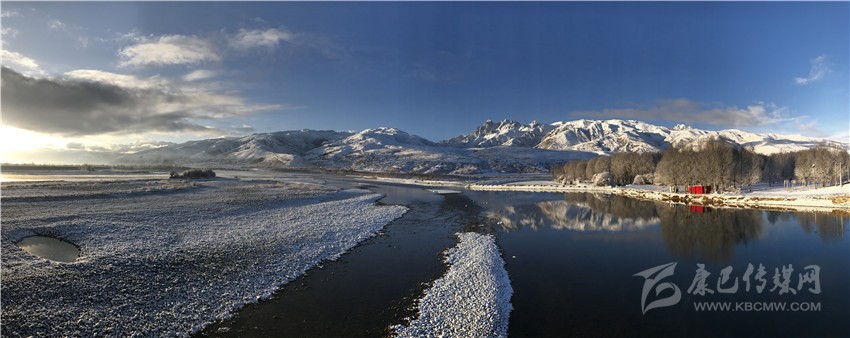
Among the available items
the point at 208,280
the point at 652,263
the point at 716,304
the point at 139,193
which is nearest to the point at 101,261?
the point at 208,280

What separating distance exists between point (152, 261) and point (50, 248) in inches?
351

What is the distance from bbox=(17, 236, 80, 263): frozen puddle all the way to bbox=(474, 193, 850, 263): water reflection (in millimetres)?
36469

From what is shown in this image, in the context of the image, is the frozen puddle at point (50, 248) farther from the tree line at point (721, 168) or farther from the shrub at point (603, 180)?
the shrub at point (603, 180)

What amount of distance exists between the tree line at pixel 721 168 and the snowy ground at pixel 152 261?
3023 inches

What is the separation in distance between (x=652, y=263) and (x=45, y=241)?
4469 cm

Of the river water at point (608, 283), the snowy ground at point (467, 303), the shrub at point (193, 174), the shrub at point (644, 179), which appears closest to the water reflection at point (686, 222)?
the river water at point (608, 283)

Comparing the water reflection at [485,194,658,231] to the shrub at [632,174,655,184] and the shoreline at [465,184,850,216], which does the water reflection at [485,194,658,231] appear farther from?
the shrub at [632,174,655,184]

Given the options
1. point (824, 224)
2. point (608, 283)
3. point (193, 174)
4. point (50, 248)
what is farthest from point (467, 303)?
point (193, 174)

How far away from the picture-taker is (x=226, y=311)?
16.8 meters

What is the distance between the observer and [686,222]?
4684 cm

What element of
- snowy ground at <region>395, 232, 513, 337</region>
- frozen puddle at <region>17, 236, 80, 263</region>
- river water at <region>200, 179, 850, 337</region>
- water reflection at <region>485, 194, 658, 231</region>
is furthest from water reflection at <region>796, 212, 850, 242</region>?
frozen puddle at <region>17, 236, 80, 263</region>

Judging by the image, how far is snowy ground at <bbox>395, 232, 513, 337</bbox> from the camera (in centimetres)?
1546

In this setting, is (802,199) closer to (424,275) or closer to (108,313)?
(424,275)

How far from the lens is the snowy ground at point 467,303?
15.5 m
